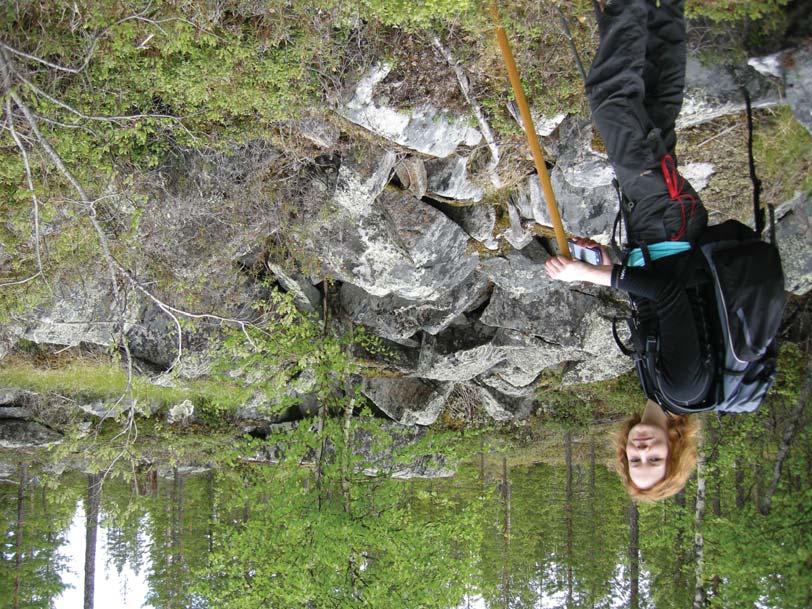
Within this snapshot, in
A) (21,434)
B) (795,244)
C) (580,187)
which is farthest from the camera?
(21,434)

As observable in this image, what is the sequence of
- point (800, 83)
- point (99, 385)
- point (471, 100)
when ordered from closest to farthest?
point (800, 83) → point (471, 100) → point (99, 385)

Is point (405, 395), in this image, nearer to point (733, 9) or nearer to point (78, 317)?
point (78, 317)

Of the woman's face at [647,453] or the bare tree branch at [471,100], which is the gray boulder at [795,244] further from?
the woman's face at [647,453]

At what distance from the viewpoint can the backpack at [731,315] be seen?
3367 mm

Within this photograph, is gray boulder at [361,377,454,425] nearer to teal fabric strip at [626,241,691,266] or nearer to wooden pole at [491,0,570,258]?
wooden pole at [491,0,570,258]

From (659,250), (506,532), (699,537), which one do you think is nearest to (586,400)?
(699,537)

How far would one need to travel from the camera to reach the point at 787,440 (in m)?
8.18

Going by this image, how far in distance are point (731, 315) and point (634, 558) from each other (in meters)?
13.9

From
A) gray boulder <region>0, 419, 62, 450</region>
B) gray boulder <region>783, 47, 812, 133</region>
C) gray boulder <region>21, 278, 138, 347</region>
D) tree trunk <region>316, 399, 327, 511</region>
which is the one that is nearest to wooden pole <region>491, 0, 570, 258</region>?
gray boulder <region>783, 47, 812, 133</region>

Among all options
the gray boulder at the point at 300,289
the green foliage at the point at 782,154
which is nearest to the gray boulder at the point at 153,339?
the gray boulder at the point at 300,289

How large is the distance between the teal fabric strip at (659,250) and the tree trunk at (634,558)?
514 inches

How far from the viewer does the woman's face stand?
3.87 metres

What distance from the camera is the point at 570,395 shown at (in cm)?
1329

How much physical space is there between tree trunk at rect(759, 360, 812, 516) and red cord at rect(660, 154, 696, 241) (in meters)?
6.13
